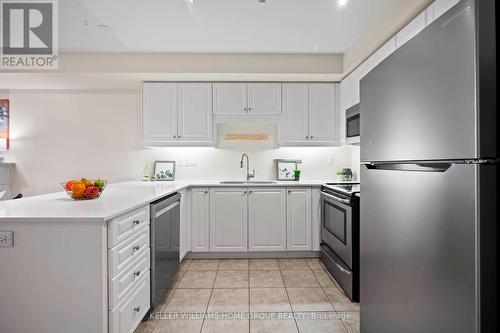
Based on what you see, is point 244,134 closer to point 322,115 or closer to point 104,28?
point 322,115

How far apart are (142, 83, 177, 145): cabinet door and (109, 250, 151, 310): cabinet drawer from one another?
1.94m

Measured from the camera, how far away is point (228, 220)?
10.6 ft

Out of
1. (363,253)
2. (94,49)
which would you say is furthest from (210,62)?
(363,253)

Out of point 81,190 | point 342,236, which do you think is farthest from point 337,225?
point 81,190

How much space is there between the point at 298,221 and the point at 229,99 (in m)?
1.81

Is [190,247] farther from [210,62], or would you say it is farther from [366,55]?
[366,55]

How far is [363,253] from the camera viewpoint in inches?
57.2

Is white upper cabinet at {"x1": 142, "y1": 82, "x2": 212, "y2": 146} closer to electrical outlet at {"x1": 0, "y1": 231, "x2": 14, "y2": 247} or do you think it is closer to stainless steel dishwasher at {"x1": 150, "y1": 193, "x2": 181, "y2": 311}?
stainless steel dishwasher at {"x1": 150, "y1": 193, "x2": 181, "y2": 311}

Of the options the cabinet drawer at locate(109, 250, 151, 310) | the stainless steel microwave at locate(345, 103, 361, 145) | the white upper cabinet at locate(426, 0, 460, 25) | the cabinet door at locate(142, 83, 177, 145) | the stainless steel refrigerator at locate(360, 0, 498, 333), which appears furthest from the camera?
the cabinet door at locate(142, 83, 177, 145)

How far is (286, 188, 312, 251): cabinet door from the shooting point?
3244 mm

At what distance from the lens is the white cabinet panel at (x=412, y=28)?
6.20ft

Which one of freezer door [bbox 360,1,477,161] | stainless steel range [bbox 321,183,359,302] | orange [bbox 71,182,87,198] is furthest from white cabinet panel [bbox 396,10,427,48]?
A: orange [bbox 71,182,87,198]

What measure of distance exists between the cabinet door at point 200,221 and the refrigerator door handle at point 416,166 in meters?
2.28

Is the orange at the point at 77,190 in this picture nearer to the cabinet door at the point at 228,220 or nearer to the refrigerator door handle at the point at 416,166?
the cabinet door at the point at 228,220
